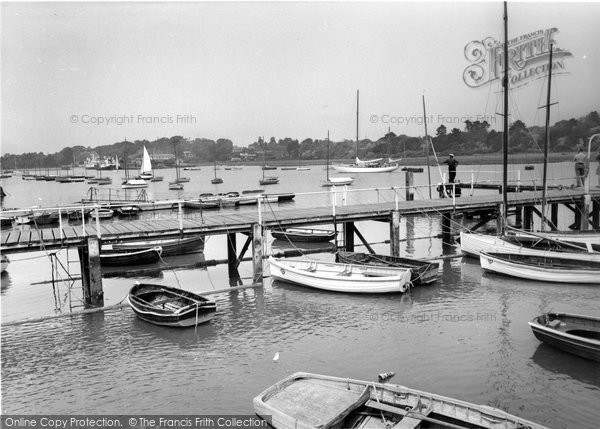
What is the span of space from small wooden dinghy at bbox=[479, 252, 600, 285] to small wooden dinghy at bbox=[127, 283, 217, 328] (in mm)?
12046

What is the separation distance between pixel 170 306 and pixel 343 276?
6.44 metres

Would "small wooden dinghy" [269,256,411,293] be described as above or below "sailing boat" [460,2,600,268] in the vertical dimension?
below

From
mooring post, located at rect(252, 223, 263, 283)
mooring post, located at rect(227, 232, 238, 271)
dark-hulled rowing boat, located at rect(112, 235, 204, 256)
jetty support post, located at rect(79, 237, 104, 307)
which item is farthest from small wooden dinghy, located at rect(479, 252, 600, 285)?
dark-hulled rowing boat, located at rect(112, 235, 204, 256)

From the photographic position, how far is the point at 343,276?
2042cm

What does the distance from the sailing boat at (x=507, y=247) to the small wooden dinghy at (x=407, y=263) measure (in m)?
2.92

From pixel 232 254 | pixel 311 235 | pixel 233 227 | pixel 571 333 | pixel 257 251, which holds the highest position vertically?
pixel 233 227

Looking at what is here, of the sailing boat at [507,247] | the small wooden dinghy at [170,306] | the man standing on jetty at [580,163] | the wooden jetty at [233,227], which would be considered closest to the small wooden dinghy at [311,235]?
the wooden jetty at [233,227]

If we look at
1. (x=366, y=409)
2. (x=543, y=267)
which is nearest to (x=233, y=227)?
(x=543, y=267)

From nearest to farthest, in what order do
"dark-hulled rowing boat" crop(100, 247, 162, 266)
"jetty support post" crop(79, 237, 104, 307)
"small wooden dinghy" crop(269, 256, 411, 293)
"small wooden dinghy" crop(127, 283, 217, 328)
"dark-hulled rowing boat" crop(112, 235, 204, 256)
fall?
1. "small wooden dinghy" crop(127, 283, 217, 328)
2. "jetty support post" crop(79, 237, 104, 307)
3. "small wooden dinghy" crop(269, 256, 411, 293)
4. "dark-hulled rowing boat" crop(100, 247, 162, 266)
5. "dark-hulled rowing boat" crop(112, 235, 204, 256)

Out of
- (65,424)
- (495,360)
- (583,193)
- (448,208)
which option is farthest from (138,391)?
(583,193)

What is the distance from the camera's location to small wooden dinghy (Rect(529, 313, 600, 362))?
1337 cm

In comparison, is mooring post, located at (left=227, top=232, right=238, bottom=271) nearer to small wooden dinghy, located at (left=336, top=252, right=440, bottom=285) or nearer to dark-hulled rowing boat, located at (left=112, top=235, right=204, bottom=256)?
small wooden dinghy, located at (left=336, top=252, right=440, bottom=285)

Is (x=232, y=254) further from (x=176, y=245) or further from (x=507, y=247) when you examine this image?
(x=507, y=247)

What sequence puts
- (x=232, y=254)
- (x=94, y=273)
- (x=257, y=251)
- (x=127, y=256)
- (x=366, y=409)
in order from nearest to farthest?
1. (x=366, y=409)
2. (x=94, y=273)
3. (x=257, y=251)
4. (x=232, y=254)
5. (x=127, y=256)
